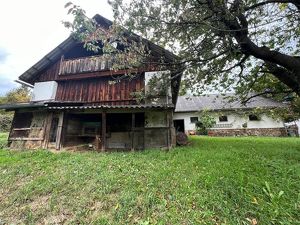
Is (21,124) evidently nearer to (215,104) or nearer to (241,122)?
(215,104)

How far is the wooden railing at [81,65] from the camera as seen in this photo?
1084cm

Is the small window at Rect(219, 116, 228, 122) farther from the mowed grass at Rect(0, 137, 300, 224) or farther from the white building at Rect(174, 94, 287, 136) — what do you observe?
the mowed grass at Rect(0, 137, 300, 224)

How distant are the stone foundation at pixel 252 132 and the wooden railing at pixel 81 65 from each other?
12.9 m

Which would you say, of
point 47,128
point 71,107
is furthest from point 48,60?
point 71,107

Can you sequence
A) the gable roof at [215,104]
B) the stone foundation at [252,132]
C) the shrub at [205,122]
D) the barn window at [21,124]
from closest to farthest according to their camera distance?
the barn window at [21,124] → the stone foundation at [252,132] → the shrub at [205,122] → the gable roof at [215,104]

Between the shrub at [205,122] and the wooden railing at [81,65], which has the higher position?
the wooden railing at [81,65]

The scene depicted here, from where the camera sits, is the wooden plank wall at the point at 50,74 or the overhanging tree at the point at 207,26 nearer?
the overhanging tree at the point at 207,26

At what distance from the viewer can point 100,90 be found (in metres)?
10.9

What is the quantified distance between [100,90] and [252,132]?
614 inches

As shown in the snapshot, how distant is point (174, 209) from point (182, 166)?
84.1 inches

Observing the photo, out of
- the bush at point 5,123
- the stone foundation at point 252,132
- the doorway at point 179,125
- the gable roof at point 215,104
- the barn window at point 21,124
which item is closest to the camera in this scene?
the barn window at point 21,124

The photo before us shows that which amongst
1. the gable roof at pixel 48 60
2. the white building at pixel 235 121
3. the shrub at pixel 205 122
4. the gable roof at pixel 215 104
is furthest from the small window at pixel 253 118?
the gable roof at pixel 48 60

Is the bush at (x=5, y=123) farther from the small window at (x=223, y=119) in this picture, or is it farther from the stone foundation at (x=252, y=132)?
the small window at (x=223, y=119)

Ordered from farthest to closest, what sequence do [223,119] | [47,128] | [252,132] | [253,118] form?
[223,119] → [253,118] → [252,132] → [47,128]
